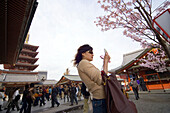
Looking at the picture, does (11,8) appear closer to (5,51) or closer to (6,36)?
(6,36)

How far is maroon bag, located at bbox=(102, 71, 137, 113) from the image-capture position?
1051 mm

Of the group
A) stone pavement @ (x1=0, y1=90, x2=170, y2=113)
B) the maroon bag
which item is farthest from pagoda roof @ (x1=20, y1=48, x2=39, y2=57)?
the maroon bag

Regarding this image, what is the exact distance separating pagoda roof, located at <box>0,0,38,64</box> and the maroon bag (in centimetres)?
327

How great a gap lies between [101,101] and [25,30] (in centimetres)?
427

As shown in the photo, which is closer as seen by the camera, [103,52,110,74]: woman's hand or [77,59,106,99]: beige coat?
[77,59,106,99]: beige coat

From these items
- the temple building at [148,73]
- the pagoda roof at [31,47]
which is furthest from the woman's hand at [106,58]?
the pagoda roof at [31,47]

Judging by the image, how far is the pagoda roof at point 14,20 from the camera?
9.37ft

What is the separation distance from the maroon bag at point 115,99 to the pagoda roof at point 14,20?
3272 mm

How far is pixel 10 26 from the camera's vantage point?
142 inches

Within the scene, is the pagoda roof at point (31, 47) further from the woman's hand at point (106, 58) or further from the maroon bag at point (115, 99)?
the maroon bag at point (115, 99)

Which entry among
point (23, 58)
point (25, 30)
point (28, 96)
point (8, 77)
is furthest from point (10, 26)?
point (23, 58)

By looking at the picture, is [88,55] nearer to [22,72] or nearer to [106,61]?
[106,61]

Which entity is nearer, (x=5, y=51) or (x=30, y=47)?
(x=5, y=51)

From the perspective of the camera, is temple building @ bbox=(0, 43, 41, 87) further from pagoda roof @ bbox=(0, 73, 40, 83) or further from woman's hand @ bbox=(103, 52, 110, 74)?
woman's hand @ bbox=(103, 52, 110, 74)
